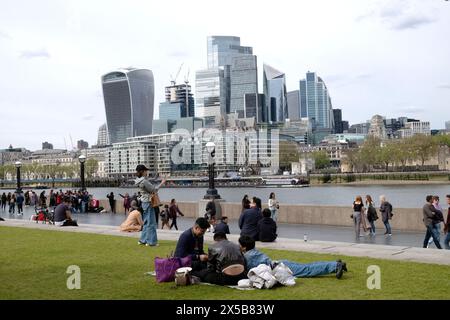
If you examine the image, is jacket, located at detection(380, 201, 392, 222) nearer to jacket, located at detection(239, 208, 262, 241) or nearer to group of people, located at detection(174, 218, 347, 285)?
jacket, located at detection(239, 208, 262, 241)

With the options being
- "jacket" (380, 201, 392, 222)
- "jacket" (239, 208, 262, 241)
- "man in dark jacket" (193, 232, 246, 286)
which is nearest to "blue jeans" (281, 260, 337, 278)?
"man in dark jacket" (193, 232, 246, 286)

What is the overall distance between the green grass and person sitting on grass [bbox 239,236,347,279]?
0.51ft

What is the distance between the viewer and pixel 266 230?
1748cm

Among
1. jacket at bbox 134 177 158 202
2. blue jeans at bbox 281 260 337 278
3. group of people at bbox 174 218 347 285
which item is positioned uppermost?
jacket at bbox 134 177 158 202

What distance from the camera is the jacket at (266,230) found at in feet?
57.4

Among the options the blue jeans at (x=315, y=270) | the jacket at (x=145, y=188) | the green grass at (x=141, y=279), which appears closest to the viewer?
the green grass at (x=141, y=279)

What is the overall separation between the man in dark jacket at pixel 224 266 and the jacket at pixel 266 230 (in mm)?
6489

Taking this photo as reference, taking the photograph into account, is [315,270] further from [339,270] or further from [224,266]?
[224,266]

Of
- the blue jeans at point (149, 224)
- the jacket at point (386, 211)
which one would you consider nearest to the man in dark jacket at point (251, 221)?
the blue jeans at point (149, 224)

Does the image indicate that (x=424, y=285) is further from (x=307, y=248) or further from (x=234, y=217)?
(x=234, y=217)

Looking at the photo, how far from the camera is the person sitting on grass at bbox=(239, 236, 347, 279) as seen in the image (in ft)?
36.6

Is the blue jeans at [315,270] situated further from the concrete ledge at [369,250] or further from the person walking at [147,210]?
the person walking at [147,210]
